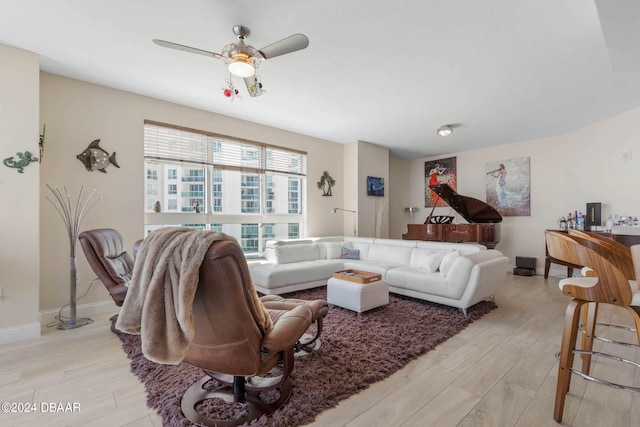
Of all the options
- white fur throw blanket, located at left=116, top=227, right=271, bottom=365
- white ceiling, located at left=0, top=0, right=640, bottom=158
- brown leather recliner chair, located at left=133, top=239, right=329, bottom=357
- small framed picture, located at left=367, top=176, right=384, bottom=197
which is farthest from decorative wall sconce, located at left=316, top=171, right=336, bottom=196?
white fur throw blanket, located at left=116, top=227, right=271, bottom=365

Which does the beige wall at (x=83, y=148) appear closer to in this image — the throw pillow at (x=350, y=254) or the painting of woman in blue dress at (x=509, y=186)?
the throw pillow at (x=350, y=254)

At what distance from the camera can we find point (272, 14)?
221 cm

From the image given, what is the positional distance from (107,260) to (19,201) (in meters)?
0.98

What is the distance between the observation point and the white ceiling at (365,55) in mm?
2154

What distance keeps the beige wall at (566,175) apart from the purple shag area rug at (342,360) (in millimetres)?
3239

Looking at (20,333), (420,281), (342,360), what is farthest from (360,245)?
(20,333)

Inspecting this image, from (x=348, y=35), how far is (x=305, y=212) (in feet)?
11.7

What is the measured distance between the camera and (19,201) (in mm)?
2713

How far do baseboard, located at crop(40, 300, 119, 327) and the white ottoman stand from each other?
9.00 feet

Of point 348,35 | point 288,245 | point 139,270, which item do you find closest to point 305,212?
point 288,245

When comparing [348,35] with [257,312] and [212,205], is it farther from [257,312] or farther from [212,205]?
[212,205]

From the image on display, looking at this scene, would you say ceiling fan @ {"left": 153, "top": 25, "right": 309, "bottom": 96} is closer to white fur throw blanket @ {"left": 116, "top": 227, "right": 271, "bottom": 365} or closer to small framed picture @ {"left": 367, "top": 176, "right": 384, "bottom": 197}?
white fur throw blanket @ {"left": 116, "top": 227, "right": 271, "bottom": 365}

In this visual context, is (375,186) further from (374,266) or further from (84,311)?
(84,311)

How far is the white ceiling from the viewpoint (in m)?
2.15
